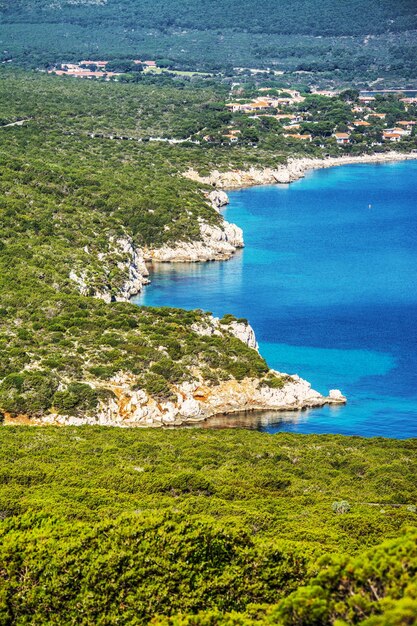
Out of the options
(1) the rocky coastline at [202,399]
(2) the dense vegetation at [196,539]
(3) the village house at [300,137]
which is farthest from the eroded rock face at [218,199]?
(2) the dense vegetation at [196,539]

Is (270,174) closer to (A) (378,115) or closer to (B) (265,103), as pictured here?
(A) (378,115)

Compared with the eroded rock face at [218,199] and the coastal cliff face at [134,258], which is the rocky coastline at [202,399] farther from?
the eroded rock face at [218,199]

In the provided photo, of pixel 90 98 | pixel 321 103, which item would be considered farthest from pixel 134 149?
pixel 321 103

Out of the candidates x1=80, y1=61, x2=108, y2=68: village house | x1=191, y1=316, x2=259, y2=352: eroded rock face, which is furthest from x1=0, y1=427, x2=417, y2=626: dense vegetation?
x1=80, y1=61, x2=108, y2=68: village house

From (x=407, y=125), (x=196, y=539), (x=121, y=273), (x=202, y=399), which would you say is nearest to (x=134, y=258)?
(x=121, y=273)

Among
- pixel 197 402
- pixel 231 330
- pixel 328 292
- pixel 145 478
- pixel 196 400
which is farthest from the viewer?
pixel 328 292

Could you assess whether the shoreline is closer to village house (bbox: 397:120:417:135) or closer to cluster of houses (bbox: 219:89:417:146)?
cluster of houses (bbox: 219:89:417:146)

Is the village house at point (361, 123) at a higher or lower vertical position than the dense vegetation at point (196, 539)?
lower
